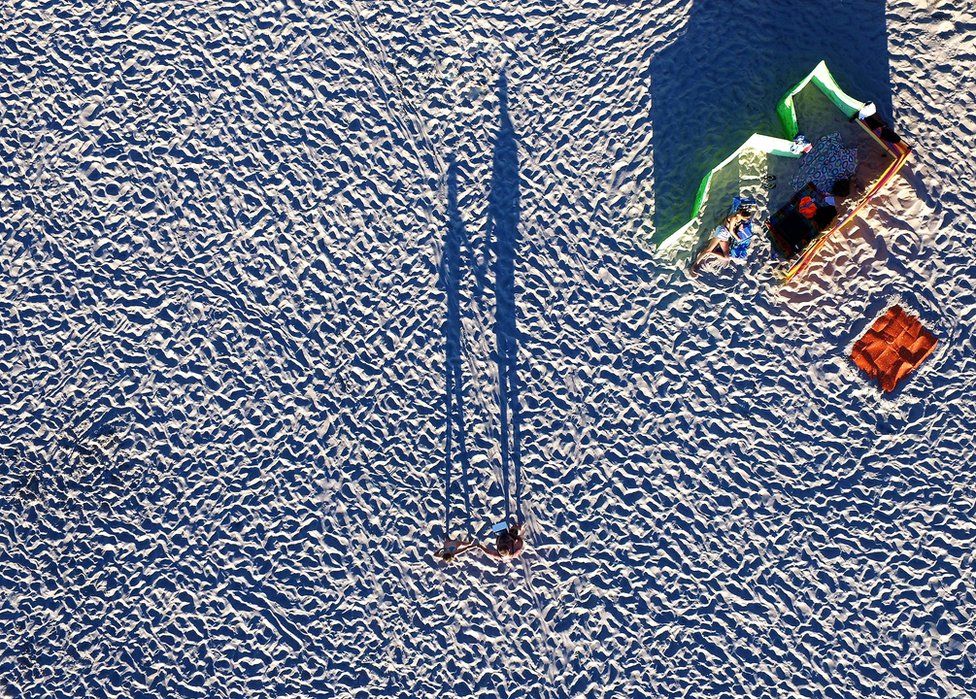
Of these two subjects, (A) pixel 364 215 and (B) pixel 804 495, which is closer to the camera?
(B) pixel 804 495

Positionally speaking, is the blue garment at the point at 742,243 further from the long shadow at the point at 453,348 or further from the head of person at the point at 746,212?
the long shadow at the point at 453,348

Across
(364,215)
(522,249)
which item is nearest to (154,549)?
(364,215)

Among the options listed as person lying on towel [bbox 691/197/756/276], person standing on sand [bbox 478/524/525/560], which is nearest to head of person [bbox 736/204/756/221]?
person lying on towel [bbox 691/197/756/276]

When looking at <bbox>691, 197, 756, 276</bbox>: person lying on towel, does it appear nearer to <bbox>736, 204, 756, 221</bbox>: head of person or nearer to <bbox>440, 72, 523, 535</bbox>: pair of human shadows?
<bbox>736, 204, 756, 221</bbox>: head of person

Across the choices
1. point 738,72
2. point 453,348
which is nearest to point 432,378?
point 453,348

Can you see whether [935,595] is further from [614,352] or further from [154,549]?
[154,549]

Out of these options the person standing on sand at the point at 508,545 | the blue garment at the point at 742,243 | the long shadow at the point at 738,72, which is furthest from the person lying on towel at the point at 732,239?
the person standing on sand at the point at 508,545
